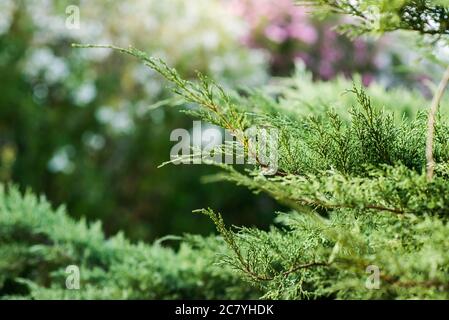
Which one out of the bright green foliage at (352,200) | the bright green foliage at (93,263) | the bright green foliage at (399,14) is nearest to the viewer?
the bright green foliage at (352,200)

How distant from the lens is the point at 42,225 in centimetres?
319

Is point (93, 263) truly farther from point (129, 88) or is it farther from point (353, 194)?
point (129, 88)

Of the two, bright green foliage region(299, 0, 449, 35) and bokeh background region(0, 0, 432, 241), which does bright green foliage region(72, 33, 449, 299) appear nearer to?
bright green foliage region(299, 0, 449, 35)

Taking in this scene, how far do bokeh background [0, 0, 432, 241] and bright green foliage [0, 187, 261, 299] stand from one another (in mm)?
4335

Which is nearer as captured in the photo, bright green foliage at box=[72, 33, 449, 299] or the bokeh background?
bright green foliage at box=[72, 33, 449, 299]

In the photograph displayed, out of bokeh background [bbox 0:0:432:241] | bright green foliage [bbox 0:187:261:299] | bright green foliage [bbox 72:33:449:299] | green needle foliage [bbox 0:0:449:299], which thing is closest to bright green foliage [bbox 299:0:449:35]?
green needle foliage [bbox 0:0:449:299]

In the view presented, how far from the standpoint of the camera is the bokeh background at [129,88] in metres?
7.78

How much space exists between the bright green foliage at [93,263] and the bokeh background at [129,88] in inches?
171

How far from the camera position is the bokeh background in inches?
306

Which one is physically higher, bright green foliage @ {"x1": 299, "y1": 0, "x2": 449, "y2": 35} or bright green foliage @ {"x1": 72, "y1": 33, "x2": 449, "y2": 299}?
bright green foliage @ {"x1": 299, "y1": 0, "x2": 449, "y2": 35}

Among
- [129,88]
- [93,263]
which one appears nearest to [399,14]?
[93,263]

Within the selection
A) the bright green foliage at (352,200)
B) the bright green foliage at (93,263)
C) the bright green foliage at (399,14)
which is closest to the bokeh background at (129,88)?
the bright green foliage at (93,263)

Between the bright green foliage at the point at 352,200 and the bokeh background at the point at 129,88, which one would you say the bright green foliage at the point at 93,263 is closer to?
the bright green foliage at the point at 352,200
